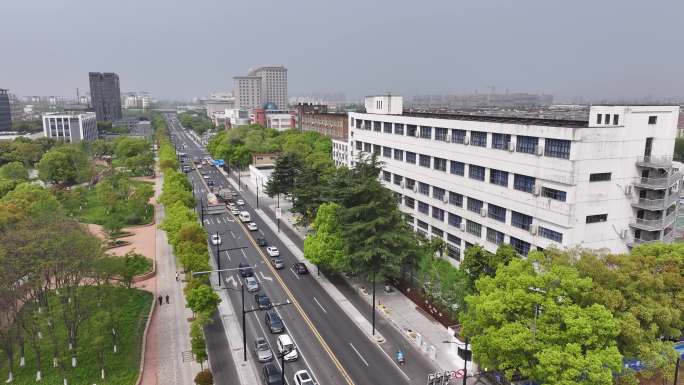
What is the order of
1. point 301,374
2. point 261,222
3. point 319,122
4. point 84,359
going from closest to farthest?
point 301,374
point 84,359
point 261,222
point 319,122

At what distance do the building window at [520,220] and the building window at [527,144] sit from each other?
5669 millimetres

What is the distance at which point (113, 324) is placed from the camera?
1340 inches

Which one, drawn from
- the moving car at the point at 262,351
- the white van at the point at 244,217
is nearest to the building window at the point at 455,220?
the moving car at the point at 262,351

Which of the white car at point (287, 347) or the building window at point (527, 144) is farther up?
the building window at point (527, 144)

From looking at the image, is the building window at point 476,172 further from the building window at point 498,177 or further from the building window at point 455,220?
the building window at point 455,220

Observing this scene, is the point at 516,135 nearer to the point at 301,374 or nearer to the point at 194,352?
the point at 301,374

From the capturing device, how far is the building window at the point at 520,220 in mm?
39747

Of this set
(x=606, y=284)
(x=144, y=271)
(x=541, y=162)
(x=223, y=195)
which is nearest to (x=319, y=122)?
(x=223, y=195)

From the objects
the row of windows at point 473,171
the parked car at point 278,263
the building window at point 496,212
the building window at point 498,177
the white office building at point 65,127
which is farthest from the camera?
the white office building at point 65,127

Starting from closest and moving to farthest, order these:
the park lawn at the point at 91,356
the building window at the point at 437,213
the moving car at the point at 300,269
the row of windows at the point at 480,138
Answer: the park lawn at the point at 91,356 → the row of windows at the point at 480,138 → the building window at the point at 437,213 → the moving car at the point at 300,269

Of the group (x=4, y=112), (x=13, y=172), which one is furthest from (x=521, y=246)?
(x=4, y=112)

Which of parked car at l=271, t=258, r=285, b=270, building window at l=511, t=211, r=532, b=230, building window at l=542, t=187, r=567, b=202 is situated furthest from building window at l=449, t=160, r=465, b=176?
parked car at l=271, t=258, r=285, b=270

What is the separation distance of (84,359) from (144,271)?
17537mm

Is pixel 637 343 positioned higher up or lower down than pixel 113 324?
higher up
